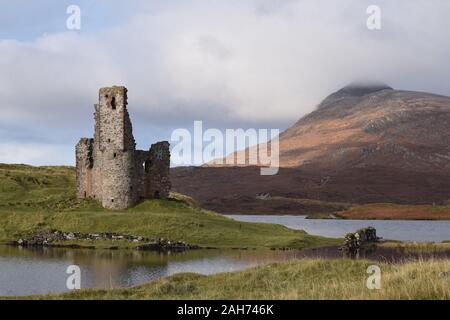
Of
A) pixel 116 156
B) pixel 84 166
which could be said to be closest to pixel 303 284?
pixel 116 156

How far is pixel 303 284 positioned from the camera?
25734 mm

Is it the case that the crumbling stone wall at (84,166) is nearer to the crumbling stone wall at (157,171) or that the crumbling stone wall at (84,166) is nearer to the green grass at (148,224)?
the green grass at (148,224)

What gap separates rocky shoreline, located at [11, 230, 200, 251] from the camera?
55.0m

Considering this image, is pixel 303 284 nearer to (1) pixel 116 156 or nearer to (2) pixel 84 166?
(1) pixel 116 156

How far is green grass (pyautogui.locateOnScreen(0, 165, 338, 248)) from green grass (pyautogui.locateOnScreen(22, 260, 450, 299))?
26.1 meters

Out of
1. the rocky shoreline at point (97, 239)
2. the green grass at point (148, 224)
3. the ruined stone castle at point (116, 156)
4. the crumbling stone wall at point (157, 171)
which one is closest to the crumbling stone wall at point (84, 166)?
the green grass at point (148, 224)

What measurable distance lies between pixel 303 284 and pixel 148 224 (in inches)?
1384

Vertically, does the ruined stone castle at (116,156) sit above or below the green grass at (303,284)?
above

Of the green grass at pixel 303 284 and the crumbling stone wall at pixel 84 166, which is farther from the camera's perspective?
the crumbling stone wall at pixel 84 166

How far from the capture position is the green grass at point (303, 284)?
19.7 meters

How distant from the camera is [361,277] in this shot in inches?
1076

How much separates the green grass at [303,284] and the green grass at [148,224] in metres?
26.1
